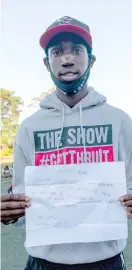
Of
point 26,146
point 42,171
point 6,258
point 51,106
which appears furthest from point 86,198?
point 6,258

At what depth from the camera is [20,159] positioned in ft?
5.64

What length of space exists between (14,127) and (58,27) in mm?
37754

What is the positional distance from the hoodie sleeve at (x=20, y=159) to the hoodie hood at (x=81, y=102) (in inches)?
7.2

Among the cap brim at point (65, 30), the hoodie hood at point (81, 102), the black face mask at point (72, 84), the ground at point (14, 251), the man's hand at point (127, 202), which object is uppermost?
the cap brim at point (65, 30)

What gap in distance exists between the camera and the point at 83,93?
72.7 inches

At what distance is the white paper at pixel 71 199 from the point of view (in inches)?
62.7

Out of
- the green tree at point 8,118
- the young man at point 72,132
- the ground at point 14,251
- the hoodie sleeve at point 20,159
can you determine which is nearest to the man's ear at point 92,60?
the young man at point 72,132

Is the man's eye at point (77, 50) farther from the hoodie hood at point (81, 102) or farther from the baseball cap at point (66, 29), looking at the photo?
the hoodie hood at point (81, 102)

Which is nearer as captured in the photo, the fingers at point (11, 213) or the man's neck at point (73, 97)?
the fingers at point (11, 213)

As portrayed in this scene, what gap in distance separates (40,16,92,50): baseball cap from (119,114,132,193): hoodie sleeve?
468 millimetres

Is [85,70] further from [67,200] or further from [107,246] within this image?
[107,246]

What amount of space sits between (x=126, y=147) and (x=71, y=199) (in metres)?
0.34

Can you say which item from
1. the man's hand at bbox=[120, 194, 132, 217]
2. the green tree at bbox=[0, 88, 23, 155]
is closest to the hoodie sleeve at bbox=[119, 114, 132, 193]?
the man's hand at bbox=[120, 194, 132, 217]

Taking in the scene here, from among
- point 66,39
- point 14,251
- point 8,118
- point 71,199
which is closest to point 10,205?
point 71,199
